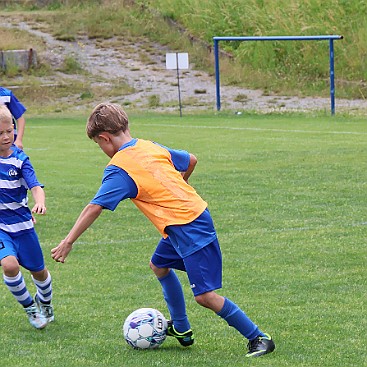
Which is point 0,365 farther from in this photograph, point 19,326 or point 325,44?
point 325,44

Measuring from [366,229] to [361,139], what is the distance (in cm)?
760

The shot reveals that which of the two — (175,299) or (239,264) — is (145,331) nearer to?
(175,299)

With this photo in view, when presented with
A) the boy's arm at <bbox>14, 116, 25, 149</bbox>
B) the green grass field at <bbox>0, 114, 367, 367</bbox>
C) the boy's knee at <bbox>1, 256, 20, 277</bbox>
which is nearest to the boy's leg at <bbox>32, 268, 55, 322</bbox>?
the green grass field at <bbox>0, 114, 367, 367</bbox>

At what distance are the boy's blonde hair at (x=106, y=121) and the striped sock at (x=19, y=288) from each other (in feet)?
4.45

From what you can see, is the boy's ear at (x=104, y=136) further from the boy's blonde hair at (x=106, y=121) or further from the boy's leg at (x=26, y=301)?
the boy's leg at (x=26, y=301)

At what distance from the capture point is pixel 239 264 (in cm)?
796

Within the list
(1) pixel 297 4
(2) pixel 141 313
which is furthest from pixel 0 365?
(1) pixel 297 4

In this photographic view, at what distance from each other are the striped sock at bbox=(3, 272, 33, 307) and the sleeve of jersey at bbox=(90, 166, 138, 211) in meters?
1.25

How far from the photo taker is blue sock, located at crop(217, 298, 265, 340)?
5348 mm

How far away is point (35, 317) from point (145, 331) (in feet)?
3.10

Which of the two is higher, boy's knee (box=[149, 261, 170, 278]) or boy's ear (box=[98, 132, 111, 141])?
boy's ear (box=[98, 132, 111, 141])

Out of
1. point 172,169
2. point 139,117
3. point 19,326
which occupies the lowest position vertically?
point 139,117

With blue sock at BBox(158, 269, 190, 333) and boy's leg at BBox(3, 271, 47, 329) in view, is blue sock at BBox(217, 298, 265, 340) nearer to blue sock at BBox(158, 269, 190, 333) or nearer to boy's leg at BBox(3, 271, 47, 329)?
blue sock at BBox(158, 269, 190, 333)

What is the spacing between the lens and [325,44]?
83.4 feet
